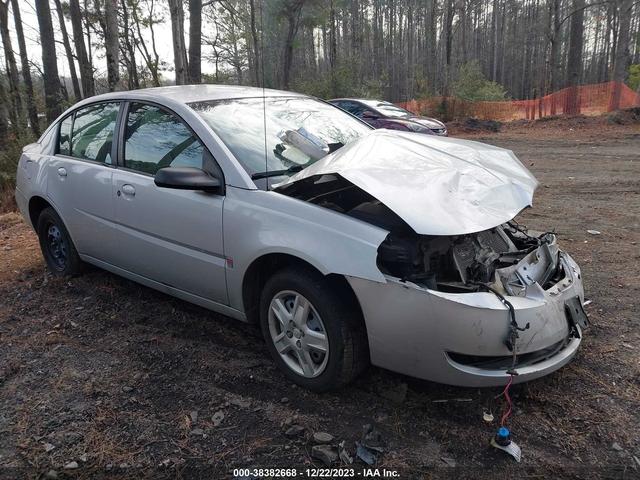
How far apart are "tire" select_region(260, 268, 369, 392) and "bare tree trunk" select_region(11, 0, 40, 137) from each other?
11350mm

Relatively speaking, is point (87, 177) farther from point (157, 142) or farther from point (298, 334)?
point (298, 334)

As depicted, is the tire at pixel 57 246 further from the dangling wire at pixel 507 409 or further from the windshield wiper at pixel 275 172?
the dangling wire at pixel 507 409

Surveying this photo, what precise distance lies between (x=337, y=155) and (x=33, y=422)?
2222 millimetres

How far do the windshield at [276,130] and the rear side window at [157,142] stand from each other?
0.61 feet

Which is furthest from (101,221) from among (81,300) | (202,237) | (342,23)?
(342,23)

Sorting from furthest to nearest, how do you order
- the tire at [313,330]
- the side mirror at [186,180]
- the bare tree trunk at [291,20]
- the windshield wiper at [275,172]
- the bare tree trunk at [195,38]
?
Answer: the bare tree trunk at [291,20] → the bare tree trunk at [195,38] → the windshield wiper at [275,172] → the side mirror at [186,180] → the tire at [313,330]

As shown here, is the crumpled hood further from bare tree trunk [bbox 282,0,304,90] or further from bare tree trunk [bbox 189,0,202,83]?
bare tree trunk [bbox 282,0,304,90]

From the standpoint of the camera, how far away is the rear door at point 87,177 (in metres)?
3.90

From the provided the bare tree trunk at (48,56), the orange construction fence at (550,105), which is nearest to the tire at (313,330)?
the bare tree trunk at (48,56)

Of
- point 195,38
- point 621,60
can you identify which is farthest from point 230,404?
point 621,60

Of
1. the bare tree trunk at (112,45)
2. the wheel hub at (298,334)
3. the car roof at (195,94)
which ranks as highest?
the bare tree trunk at (112,45)

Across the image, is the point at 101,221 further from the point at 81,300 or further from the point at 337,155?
the point at 337,155

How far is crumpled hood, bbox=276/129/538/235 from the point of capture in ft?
8.40

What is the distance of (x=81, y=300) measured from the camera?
426cm
